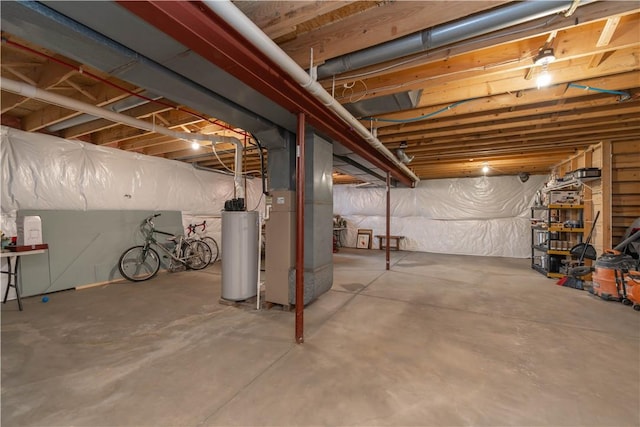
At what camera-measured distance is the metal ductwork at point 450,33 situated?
4.41 feet

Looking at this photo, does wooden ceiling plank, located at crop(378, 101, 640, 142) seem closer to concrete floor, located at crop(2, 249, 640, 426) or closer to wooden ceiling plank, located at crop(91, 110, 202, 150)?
concrete floor, located at crop(2, 249, 640, 426)

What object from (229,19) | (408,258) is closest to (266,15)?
(229,19)

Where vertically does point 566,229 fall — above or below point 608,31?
below

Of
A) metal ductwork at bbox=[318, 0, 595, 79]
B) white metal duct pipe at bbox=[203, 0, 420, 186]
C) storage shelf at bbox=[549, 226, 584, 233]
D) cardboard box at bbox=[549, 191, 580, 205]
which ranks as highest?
metal ductwork at bbox=[318, 0, 595, 79]

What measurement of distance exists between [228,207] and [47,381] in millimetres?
2031

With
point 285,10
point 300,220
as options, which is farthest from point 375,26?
point 300,220

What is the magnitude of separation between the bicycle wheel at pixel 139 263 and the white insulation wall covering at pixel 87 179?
2.61ft

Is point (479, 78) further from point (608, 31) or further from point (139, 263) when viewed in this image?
point (139, 263)

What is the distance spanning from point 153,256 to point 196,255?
72cm

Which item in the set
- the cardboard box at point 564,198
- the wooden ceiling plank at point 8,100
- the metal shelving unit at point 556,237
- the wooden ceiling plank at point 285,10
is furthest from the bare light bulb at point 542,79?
the wooden ceiling plank at point 8,100

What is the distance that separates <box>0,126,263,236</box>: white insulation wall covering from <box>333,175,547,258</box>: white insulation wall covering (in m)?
5.12

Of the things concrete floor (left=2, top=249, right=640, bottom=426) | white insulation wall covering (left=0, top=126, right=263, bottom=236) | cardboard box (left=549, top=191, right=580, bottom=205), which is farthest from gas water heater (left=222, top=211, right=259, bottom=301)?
cardboard box (left=549, top=191, right=580, bottom=205)

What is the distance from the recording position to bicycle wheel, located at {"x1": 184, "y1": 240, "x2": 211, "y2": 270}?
497 cm

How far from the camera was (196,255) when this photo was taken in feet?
16.7
